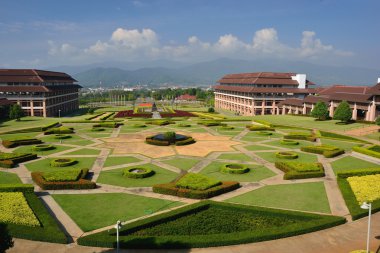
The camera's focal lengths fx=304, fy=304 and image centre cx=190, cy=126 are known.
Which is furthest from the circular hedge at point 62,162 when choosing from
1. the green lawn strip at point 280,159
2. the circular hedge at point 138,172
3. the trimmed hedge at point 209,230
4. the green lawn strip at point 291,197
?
the green lawn strip at point 280,159

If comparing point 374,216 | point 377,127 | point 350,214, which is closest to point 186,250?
point 350,214

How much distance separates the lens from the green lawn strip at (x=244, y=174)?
33.9m

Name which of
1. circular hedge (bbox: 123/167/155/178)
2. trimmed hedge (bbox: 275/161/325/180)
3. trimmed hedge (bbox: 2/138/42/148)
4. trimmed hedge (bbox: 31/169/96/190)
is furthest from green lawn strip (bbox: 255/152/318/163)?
trimmed hedge (bbox: 2/138/42/148)

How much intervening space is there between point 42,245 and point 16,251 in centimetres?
146

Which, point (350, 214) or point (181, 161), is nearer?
point (350, 214)

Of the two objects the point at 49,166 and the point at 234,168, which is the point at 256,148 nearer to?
the point at 234,168

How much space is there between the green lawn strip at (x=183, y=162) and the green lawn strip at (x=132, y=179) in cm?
248

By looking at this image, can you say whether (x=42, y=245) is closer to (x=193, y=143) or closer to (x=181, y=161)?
(x=181, y=161)

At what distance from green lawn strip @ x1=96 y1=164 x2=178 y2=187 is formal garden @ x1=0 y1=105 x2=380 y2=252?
0.35 feet

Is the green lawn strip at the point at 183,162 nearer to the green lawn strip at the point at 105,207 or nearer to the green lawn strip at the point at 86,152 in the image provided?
the green lawn strip at the point at 105,207

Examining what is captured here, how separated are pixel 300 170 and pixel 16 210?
28214 millimetres

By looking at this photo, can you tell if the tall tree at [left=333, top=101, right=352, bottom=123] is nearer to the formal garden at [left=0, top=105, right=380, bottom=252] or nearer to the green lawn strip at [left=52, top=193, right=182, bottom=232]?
the formal garden at [left=0, top=105, right=380, bottom=252]

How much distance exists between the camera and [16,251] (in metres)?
18.8

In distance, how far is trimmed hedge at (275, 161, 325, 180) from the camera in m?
33.4
